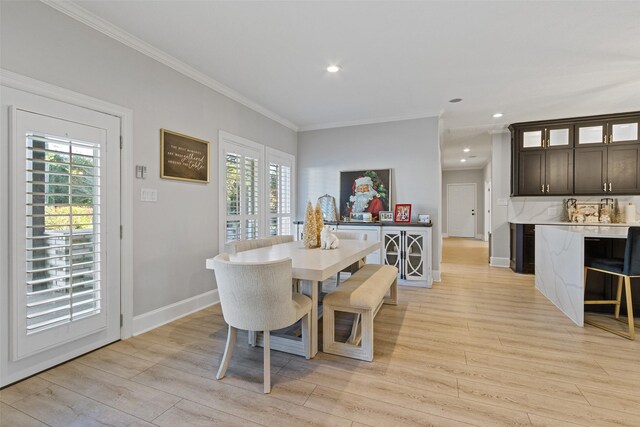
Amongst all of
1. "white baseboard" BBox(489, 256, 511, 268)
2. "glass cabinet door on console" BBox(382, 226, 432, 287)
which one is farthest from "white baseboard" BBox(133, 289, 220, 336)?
"white baseboard" BBox(489, 256, 511, 268)

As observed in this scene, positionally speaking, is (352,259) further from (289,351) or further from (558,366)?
(558,366)

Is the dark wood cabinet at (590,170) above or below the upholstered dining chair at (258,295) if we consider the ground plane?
above

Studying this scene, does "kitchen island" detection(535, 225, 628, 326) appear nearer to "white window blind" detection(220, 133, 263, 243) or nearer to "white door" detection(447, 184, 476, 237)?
"white window blind" detection(220, 133, 263, 243)

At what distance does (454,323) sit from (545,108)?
11.7 feet

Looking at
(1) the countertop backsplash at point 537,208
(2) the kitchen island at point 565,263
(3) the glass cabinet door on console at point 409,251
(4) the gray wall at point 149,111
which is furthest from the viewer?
(1) the countertop backsplash at point 537,208

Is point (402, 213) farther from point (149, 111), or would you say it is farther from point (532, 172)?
point (149, 111)

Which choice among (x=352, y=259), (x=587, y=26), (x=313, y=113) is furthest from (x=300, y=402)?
(x=313, y=113)

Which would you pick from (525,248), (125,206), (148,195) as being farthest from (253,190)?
(525,248)

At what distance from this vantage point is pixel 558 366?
2049 millimetres

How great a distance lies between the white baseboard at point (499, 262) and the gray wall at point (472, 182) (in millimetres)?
4784

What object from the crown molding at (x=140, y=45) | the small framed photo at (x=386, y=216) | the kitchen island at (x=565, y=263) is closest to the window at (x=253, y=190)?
the crown molding at (x=140, y=45)

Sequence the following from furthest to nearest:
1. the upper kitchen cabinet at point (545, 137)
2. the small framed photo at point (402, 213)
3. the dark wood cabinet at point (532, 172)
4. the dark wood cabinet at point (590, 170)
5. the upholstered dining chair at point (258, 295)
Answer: the dark wood cabinet at point (532, 172), the upper kitchen cabinet at point (545, 137), the dark wood cabinet at point (590, 170), the small framed photo at point (402, 213), the upholstered dining chair at point (258, 295)

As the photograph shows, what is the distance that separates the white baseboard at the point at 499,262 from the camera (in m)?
5.56

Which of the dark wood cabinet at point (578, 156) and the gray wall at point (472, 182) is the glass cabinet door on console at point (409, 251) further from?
the gray wall at point (472, 182)
